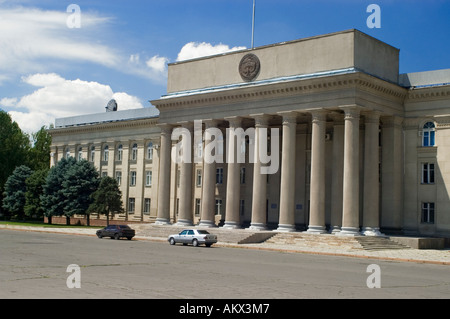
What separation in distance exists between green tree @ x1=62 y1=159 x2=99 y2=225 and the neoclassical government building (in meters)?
14.7

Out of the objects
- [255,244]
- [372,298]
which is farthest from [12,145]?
[372,298]

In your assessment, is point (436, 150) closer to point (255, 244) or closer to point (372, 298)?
point (255, 244)

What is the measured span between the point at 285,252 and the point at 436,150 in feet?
50.1

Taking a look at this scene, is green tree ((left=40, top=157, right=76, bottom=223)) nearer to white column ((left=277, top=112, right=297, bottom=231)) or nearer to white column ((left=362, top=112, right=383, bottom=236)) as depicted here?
white column ((left=277, top=112, right=297, bottom=231))

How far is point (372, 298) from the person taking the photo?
46.4 feet

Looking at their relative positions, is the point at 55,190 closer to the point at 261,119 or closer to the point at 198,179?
the point at 198,179

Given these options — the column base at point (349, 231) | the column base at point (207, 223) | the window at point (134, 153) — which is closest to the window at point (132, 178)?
the window at point (134, 153)

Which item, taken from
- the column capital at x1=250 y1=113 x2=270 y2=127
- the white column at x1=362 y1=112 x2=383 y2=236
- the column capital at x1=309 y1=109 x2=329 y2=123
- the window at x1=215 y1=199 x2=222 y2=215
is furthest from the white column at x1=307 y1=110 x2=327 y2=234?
the window at x1=215 y1=199 x2=222 y2=215

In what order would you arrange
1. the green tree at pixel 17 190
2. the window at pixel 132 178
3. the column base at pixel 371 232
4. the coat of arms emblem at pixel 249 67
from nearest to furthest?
the column base at pixel 371 232
the coat of arms emblem at pixel 249 67
the window at pixel 132 178
the green tree at pixel 17 190

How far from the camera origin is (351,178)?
126 ft

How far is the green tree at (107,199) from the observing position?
5903 centimetres

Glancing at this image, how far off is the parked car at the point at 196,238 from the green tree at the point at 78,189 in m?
25.2

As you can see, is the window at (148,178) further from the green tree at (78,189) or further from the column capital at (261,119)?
the column capital at (261,119)

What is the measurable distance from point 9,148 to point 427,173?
66.7 m
